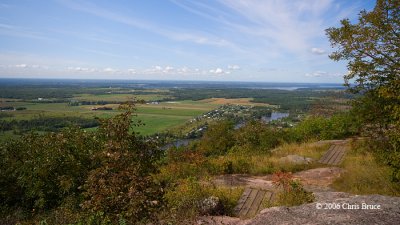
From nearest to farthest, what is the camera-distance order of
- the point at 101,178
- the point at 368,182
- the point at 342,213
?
1. the point at 342,213
2. the point at 101,178
3. the point at 368,182

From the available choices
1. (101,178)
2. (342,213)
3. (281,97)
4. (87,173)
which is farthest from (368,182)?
(281,97)

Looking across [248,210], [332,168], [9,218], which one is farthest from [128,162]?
[332,168]

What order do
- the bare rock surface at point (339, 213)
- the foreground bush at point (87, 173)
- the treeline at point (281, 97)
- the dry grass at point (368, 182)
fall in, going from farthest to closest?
the treeline at point (281, 97) → the dry grass at point (368, 182) → the foreground bush at point (87, 173) → the bare rock surface at point (339, 213)

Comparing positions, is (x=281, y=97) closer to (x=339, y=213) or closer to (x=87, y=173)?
(x=87, y=173)

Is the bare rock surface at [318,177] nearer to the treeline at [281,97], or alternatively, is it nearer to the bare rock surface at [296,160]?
the bare rock surface at [296,160]

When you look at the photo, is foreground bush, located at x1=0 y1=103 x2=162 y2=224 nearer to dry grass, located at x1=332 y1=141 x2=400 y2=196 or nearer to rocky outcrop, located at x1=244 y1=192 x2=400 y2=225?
rocky outcrop, located at x1=244 y1=192 x2=400 y2=225

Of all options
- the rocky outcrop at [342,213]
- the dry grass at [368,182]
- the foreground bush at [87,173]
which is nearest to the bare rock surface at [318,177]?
the dry grass at [368,182]

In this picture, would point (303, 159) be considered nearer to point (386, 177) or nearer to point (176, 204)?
point (386, 177)

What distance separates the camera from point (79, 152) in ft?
23.8

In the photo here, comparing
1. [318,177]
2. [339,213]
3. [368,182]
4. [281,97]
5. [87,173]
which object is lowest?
[281,97]

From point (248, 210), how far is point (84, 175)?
3.90 m

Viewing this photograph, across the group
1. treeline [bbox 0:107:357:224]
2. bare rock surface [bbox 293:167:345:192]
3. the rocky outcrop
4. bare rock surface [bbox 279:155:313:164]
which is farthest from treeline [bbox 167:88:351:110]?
the rocky outcrop

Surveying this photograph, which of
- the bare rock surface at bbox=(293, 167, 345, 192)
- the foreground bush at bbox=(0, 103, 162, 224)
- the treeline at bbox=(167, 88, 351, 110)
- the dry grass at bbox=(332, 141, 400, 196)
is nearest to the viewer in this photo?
the foreground bush at bbox=(0, 103, 162, 224)

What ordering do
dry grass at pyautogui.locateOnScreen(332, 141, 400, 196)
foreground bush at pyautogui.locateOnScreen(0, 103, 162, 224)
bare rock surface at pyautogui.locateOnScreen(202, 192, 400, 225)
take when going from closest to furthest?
bare rock surface at pyautogui.locateOnScreen(202, 192, 400, 225) < foreground bush at pyautogui.locateOnScreen(0, 103, 162, 224) < dry grass at pyautogui.locateOnScreen(332, 141, 400, 196)
